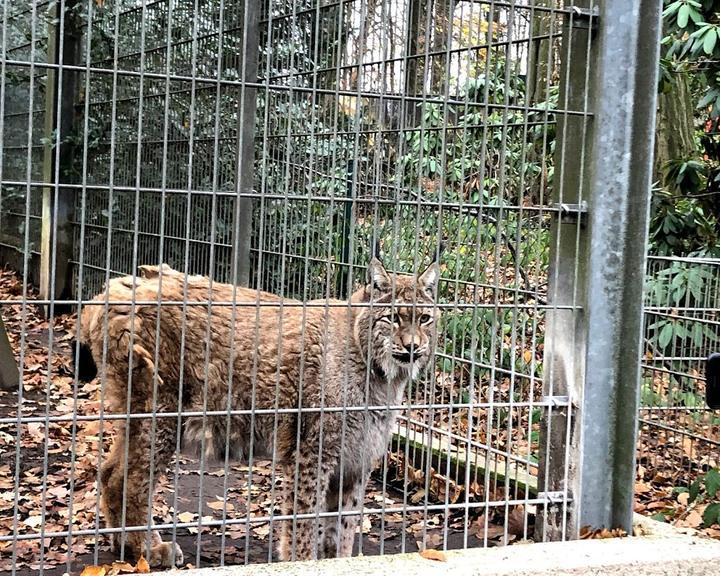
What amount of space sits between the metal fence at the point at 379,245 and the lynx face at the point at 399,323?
16 cm

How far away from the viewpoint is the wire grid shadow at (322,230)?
13.2 ft

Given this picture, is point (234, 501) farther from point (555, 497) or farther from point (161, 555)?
point (555, 497)

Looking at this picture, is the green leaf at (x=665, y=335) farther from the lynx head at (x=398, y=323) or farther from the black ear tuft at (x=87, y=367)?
the black ear tuft at (x=87, y=367)

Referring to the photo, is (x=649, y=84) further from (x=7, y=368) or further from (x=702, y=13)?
→ (x=7, y=368)

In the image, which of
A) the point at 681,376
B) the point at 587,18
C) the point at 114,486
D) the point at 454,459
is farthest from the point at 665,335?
the point at 114,486

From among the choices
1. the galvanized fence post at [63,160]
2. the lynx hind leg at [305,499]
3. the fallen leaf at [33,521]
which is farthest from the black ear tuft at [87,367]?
the galvanized fence post at [63,160]

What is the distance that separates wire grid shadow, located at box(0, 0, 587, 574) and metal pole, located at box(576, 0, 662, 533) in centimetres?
25

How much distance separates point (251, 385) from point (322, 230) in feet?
6.76

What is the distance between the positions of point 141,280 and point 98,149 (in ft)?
21.4

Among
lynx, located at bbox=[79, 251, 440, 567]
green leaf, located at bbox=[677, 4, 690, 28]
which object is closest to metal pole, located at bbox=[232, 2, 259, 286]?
lynx, located at bbox=[79, 251, 440, 567]

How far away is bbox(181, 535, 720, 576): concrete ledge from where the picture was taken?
4.00m

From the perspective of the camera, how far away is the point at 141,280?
5.37m

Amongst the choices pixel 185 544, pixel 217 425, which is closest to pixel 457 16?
pixel 217 425

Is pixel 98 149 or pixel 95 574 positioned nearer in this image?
pixel 95 574
